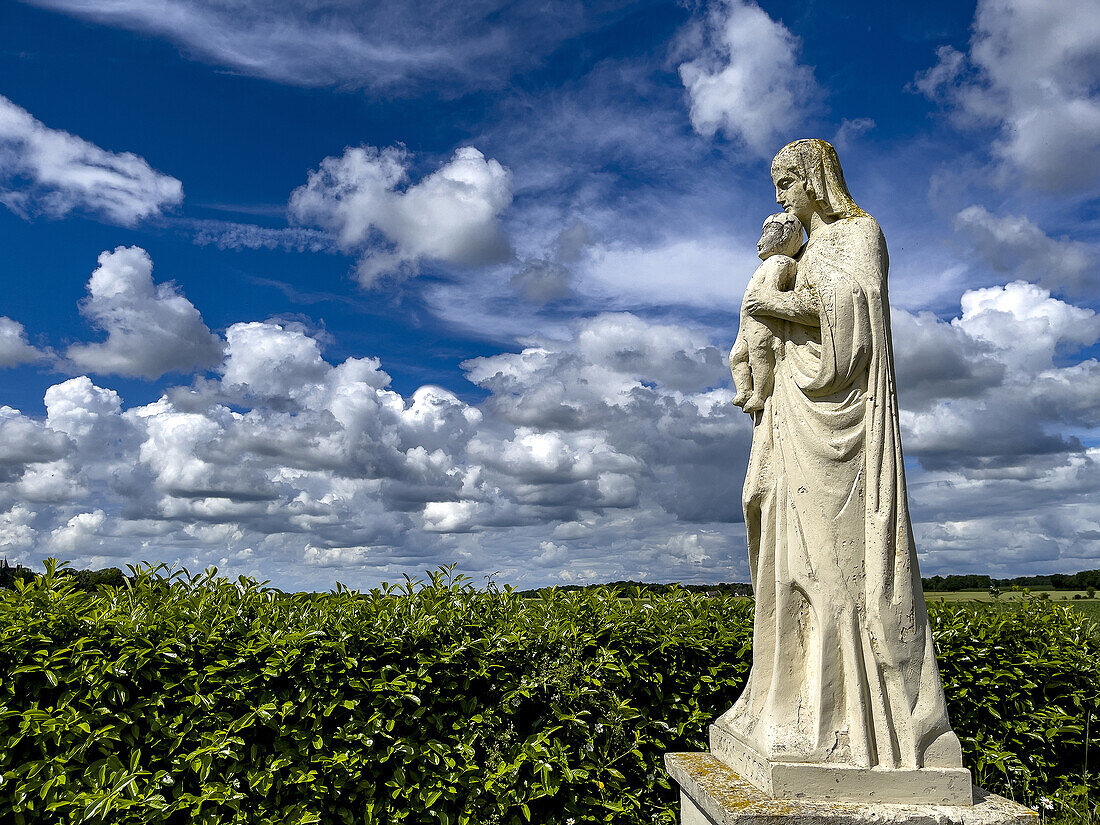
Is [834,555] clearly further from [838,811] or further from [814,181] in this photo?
[814,181]

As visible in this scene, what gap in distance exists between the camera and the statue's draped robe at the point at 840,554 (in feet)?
12.5

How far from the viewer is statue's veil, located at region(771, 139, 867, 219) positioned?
443 centimetres

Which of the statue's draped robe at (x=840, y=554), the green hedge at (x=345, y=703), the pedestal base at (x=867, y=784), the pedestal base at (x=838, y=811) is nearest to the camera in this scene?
→ the pedestal base at (x=838, y=811)

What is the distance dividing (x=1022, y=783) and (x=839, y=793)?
3.78 m

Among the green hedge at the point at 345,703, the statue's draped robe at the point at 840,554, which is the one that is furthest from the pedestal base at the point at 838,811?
the green hedge at the point at 345,703

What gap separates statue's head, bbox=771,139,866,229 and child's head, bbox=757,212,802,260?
0.22ft

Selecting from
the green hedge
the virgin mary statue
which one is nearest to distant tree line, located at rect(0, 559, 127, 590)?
the green hedge

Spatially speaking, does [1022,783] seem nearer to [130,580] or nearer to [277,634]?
[277,634]

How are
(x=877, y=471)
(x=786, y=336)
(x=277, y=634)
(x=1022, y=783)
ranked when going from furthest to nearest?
(x=1022, y=783), (x=277, y=634), (x=786, y=336), (x=877, y=471)

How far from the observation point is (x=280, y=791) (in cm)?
496

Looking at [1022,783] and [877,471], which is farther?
[1022,783]

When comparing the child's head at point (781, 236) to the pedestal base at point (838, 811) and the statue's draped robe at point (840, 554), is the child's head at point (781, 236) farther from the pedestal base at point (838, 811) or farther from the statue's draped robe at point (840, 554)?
the pedestal base at point (838, 811)

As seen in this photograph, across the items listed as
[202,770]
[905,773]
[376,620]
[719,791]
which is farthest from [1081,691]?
[202,770]

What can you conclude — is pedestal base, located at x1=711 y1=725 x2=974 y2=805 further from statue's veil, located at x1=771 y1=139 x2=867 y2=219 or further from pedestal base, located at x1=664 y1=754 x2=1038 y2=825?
statue's veil, located at x1=771 y1=139 x2=867 y2=219
